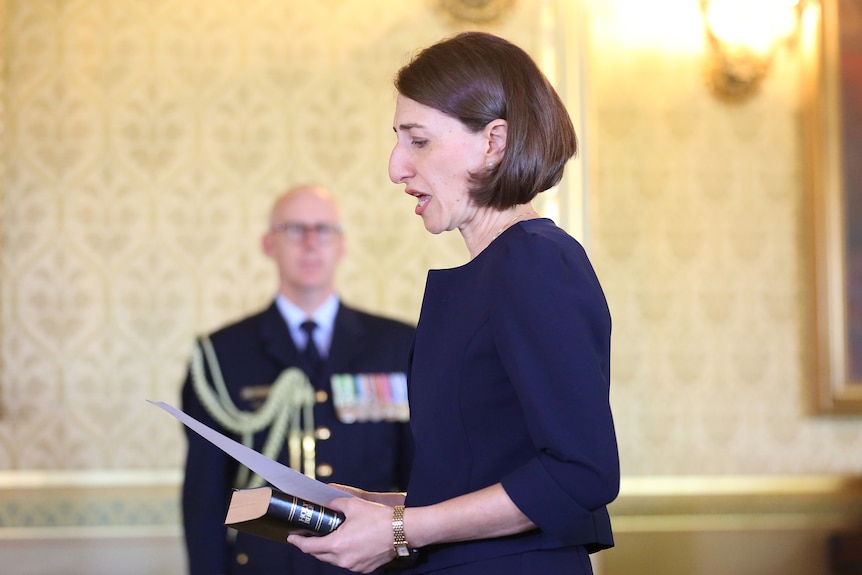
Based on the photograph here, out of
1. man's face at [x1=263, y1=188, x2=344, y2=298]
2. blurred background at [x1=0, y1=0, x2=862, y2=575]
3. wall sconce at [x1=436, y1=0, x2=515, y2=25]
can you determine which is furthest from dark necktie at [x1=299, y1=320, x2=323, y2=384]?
wall sconce at [x1=436, y1=0, x2=515, y2=25]

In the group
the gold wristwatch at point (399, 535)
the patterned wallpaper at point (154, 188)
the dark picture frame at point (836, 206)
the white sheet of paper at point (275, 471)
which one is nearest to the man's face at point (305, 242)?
the patterned wallpaper at point (154, 188)

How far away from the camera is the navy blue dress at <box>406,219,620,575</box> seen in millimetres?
1208

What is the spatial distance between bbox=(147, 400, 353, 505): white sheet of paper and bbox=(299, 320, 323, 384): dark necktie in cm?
171

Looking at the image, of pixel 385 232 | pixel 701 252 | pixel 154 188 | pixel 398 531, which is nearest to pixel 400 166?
pixel 398 531

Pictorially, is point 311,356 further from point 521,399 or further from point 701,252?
point 701,252

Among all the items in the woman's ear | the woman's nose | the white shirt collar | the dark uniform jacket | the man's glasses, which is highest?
the man's glasses

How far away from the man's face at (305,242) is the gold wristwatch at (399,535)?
196 cm

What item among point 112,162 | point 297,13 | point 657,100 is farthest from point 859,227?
→ point 112,162

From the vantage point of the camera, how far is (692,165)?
4.74m

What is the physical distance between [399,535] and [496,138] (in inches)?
21.5

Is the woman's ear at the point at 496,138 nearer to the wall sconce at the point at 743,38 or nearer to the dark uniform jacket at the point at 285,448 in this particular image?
the dark uniform jacket at the point at 285,448

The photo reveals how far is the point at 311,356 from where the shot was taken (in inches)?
123

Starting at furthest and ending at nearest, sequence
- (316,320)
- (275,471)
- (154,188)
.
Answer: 1. (154,188)
2. (316,320)
3. (275,471)

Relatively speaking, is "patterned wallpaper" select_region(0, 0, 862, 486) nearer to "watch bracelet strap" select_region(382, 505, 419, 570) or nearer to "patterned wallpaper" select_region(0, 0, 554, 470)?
"patterned wallpaper" select_region(0, 0, 554, 470)
